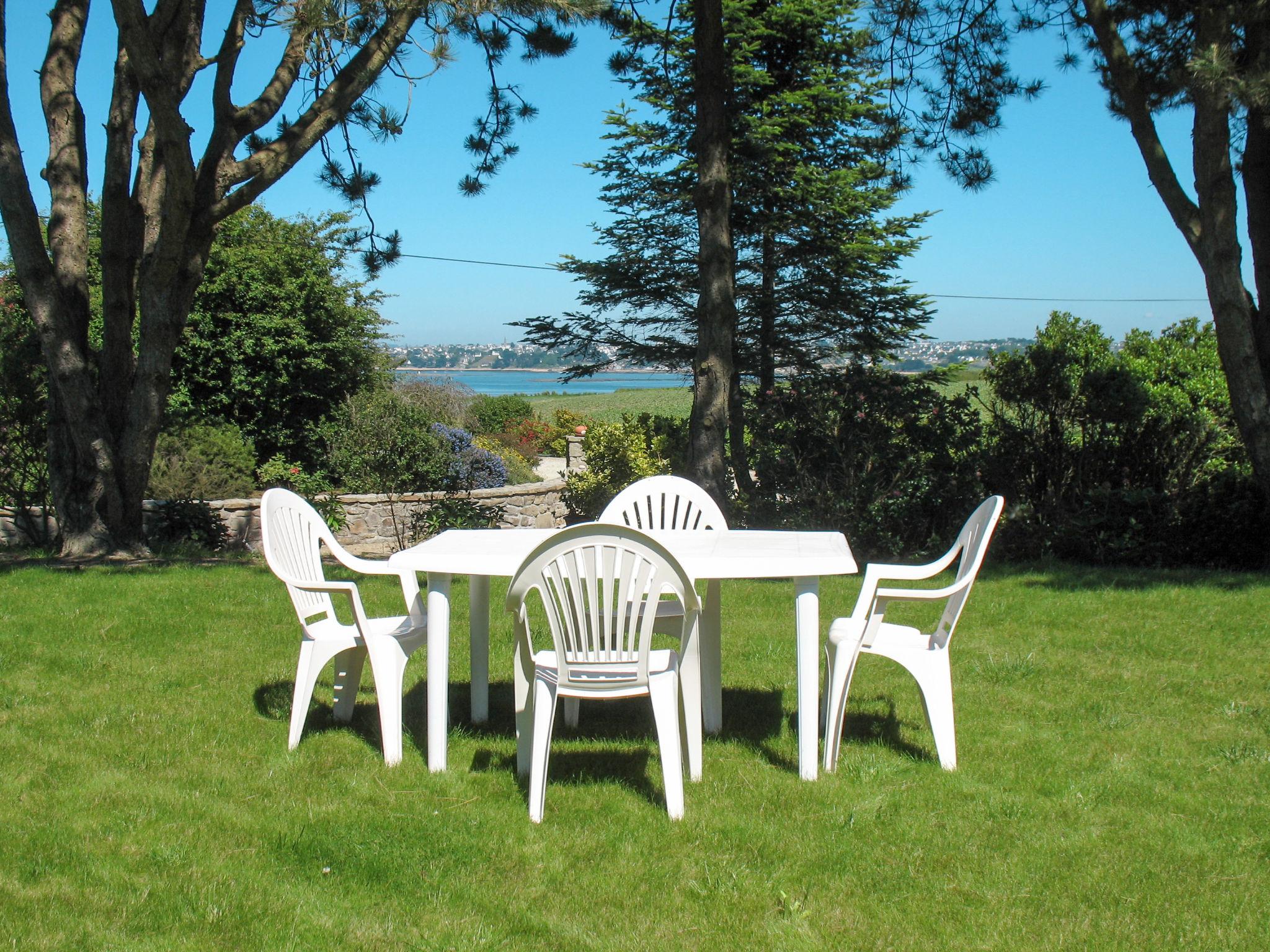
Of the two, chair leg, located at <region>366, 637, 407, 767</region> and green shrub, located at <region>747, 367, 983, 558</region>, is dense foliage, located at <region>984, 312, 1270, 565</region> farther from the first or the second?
chair leg, located at <region>366, 637, 407, 767</region>

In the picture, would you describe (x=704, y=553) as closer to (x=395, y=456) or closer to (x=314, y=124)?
(x=314, y=124)

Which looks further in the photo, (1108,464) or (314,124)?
(1108,464)

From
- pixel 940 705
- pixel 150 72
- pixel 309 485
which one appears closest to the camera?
pixel 940 705

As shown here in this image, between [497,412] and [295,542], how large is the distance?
17.6 meters

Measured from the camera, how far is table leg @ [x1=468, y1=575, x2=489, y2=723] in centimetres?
436

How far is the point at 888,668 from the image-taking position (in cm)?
519

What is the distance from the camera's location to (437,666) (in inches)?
147

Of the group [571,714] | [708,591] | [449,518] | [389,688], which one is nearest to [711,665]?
[708,591]

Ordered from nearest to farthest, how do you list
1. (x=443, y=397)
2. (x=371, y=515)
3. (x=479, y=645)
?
(x=479, y=645)
(x=371, y=515)
(x=443, y=397)

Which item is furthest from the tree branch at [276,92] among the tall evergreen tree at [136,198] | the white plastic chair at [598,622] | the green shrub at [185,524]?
the white plastic chair at [598,622]

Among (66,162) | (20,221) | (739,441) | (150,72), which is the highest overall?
(150,72)

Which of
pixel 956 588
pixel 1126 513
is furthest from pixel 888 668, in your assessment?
pixel 1126 513

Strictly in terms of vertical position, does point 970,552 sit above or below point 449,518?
above

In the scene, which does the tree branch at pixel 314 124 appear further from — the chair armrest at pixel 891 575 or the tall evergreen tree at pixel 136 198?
the chair armrest at pixel 891 575
